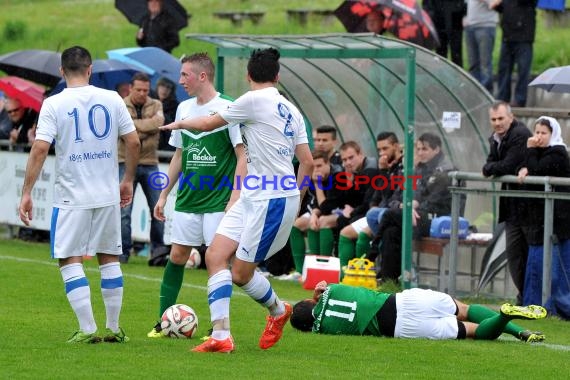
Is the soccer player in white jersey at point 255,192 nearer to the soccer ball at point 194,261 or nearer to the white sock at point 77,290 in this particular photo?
the white sock at point 77,290

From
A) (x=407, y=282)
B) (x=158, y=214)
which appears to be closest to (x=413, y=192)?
(x=407, y=282)

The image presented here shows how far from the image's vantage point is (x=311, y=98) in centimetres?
1784

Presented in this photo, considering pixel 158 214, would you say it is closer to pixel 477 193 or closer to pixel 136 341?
pixel 136 341

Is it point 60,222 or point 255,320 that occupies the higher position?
point 60,222

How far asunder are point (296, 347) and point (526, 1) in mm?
9669

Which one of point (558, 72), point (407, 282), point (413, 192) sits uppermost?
point (558, 72)

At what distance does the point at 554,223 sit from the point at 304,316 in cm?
324

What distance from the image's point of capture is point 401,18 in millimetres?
18234

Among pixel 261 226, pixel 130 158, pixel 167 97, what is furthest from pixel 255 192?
pixel 167 97

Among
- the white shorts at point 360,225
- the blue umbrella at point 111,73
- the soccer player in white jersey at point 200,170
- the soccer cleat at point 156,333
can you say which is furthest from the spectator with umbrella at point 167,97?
the soccer cleat at point 156,333

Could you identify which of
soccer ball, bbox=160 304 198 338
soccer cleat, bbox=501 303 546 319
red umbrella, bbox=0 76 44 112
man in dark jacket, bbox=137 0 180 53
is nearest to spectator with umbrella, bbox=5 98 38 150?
red umbrella, bbox=0 76 44 112

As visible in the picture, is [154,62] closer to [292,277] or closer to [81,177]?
[292,277]

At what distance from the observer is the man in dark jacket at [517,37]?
18.0m

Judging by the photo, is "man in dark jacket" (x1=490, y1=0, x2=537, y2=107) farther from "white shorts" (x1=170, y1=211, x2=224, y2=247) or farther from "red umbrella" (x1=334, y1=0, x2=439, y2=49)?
"white shorts" (x1=170, y1=211, x2=224, y2=247)
